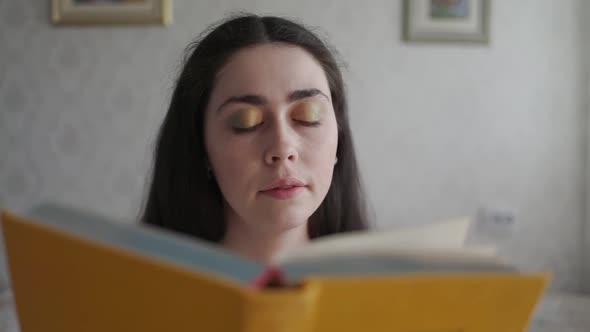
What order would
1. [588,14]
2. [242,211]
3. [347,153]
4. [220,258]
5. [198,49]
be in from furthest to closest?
[588,14] → [347,153] → [198,49] → [242,211] → [220,258]

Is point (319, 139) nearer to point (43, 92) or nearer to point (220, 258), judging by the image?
point (220, 258)

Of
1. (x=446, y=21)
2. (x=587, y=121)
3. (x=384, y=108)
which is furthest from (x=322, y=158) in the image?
(x=587, y=121)

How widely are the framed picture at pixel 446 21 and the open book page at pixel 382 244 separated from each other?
1.58 m

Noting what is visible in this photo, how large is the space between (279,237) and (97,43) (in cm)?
143

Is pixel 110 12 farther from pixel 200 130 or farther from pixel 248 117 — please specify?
pixel 248 117

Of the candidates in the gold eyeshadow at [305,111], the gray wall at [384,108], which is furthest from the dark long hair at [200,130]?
the gray wall at [384,108]

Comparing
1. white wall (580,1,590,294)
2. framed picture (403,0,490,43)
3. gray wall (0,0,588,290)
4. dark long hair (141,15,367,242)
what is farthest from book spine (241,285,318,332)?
white wall (580,1,590,294)

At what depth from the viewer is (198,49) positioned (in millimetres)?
845

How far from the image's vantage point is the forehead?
27.1 inches

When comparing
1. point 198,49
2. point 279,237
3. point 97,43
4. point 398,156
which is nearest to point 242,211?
point 279,237

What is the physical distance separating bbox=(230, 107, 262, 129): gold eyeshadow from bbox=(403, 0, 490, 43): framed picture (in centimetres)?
131

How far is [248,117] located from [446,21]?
142 centimetres

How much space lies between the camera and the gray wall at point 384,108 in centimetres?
184

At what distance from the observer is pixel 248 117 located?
26.5 inches
